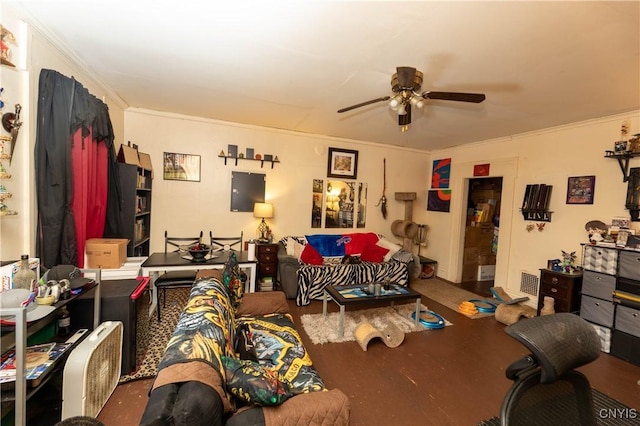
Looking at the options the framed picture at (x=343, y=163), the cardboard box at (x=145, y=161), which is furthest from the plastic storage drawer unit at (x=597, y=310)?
the cardboard box at (x=145, y=161)

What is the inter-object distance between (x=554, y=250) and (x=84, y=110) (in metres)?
5.71

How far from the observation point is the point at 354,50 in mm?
2102

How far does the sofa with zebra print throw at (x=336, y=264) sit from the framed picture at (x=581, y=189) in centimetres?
221

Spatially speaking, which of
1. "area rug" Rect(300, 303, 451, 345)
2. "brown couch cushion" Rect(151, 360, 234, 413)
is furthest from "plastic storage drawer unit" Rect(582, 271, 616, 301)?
"brown couch cushion" Rect(151, 360, 234, 413)

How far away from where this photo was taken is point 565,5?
1.54 metres

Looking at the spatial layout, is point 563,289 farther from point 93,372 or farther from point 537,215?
point 93,372

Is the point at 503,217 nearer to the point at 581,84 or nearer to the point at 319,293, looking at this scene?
the point at 581,84

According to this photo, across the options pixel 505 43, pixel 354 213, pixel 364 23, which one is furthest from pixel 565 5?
pixel 354 213

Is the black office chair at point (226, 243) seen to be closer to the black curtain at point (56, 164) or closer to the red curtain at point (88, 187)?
the red curtain at point (88, 187)

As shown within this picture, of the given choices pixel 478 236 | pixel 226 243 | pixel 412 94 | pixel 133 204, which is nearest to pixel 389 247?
pixel 478 236

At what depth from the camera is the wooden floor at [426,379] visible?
6.37 ft

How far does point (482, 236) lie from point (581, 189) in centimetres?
217

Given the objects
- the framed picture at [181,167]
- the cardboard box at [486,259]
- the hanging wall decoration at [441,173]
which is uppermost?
the hanging wall decoration at [441,173]

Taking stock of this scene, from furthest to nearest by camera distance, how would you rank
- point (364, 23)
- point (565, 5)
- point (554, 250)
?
1. point (554, 250)
2. point (364, 23)
3. point (565, 5)
